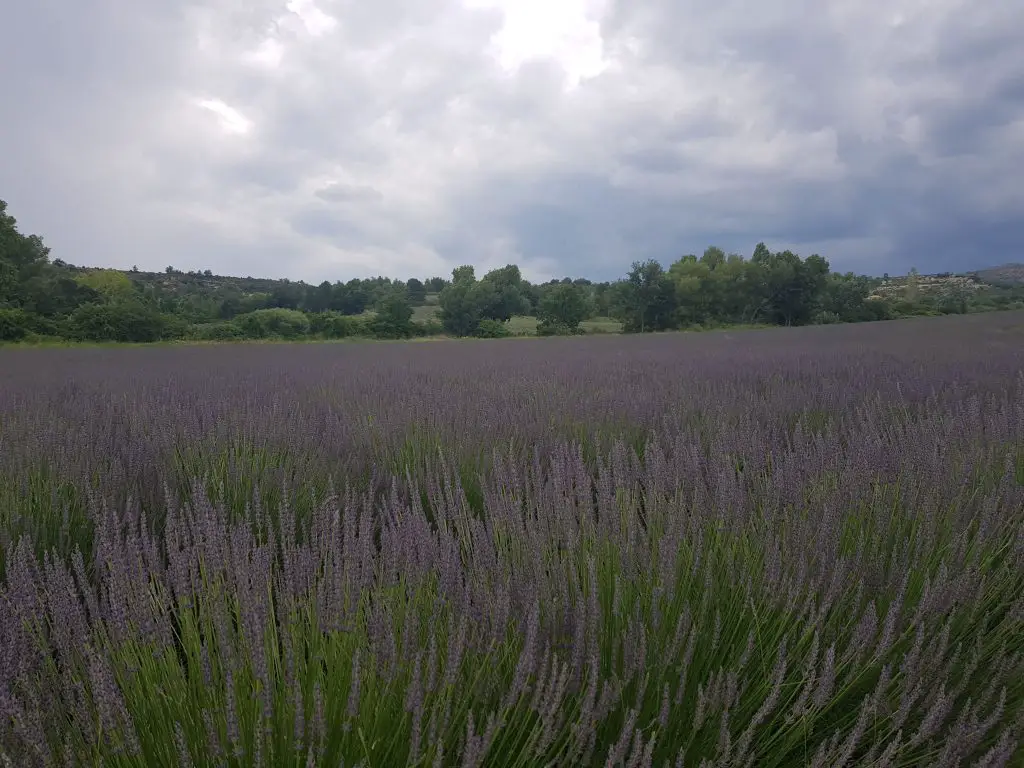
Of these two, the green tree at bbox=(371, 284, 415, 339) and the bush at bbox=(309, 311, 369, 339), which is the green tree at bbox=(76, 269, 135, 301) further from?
the green tree at bbox=(371, 284, 415, 339)

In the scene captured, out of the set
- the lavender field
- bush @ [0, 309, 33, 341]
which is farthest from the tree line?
the lavender field

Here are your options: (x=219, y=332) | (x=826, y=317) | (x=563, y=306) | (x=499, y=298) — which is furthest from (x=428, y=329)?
(x=826, y=317)

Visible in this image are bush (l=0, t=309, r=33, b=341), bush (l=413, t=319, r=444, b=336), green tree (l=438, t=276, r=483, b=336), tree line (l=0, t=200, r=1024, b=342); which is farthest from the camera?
green tree (l=438, t=276, r=483, b=336)

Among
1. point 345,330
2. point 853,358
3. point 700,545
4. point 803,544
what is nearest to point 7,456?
point 700,545

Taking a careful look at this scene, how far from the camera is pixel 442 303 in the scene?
51.5m

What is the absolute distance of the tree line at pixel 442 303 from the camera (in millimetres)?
26797

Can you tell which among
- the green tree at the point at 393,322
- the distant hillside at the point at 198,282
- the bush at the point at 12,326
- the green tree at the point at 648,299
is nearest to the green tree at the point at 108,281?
the distant hillside at the point at 198,282

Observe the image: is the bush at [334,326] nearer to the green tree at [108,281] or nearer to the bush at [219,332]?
the bush at [219,332]

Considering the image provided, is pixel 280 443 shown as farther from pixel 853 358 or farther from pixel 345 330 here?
pixel 345 330

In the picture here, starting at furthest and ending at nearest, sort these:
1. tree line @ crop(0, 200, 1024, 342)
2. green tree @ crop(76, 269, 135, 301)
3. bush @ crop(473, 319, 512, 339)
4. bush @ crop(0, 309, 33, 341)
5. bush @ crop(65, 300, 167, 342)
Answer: green tree @ crop(76, 269, 135, 301), bush @ crop(473, 319, 512, 339), tree line @ crop(0, 200, 1024, 342), bush @ crop(65, 300, 167, 342), bush @ crop(0, 309, 33, 341)

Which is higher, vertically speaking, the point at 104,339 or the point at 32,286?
the point at 32,286

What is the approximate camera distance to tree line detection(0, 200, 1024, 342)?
2680 cm

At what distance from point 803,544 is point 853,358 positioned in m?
7.99

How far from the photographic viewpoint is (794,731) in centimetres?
116
